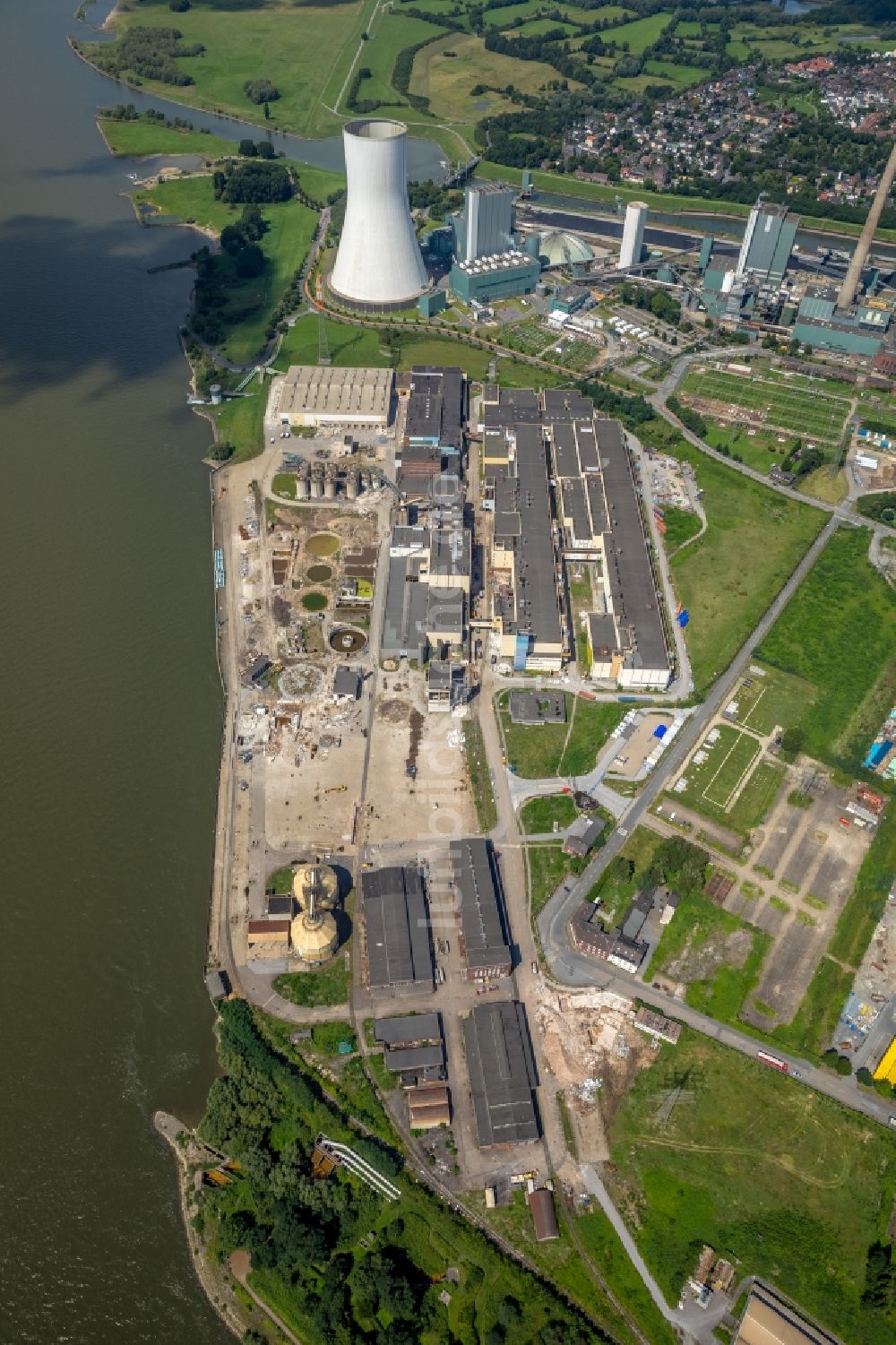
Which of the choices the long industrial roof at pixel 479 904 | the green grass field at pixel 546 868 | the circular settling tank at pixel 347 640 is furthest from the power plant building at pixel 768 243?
the long industrial roof at pixel 479 904

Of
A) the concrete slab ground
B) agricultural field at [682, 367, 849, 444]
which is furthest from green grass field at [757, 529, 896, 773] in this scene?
the concrete slab ground

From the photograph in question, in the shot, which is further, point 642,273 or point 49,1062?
point 642,273

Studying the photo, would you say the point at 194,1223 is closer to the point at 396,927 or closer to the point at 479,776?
the point at 396,927

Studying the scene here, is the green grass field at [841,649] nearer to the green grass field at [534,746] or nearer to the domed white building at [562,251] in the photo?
the green grass field at [534,746]

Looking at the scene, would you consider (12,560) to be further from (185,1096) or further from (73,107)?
(73,107)

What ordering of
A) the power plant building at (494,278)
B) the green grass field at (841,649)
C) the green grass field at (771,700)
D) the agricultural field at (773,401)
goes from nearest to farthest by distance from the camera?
1. the green grass field at (841,649)
2. the green grass field at (771,700)
3. the agricultural field at (773,401)
4. the power plant building at (494,278)

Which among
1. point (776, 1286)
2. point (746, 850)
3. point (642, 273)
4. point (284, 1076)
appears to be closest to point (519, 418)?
point (642, 273)
